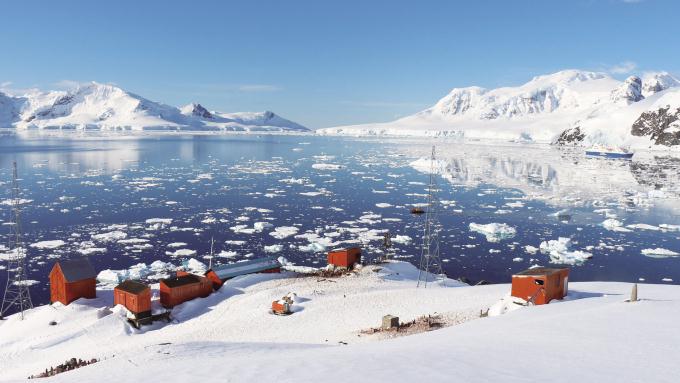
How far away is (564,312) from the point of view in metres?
20.2

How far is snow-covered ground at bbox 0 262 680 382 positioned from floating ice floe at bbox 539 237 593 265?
9.63m

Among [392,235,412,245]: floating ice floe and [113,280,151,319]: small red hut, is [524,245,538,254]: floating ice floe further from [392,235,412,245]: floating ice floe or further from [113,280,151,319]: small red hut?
[113,280,151,319]: small red hut

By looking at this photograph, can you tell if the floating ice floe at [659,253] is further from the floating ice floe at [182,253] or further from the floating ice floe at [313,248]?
the floating ice floe at [182,253]

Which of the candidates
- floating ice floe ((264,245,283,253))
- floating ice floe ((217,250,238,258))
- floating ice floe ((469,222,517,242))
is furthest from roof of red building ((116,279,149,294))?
floating ice floe ((469,222,517,242))

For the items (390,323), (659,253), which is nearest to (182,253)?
(390,323)

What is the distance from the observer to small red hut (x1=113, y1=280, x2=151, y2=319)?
26.8 meters

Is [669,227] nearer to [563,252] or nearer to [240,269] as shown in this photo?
[563,252]

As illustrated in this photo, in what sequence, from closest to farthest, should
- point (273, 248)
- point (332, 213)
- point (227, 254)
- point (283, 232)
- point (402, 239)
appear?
1. point (227, 254)
2. point (273, 248)
3. point (402, 239)
4. point (283, 232)
5. point (332, 213)

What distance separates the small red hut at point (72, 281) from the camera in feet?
93.9

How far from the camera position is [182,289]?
29.2 meters

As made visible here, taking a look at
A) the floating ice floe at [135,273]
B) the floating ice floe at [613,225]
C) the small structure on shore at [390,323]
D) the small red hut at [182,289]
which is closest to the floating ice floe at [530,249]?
the floating ice floe at [613,225]

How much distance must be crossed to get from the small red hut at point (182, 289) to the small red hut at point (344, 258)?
932cm

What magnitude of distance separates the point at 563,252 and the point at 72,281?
36382mm

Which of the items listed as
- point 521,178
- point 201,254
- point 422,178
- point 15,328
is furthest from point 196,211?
point 521,178
